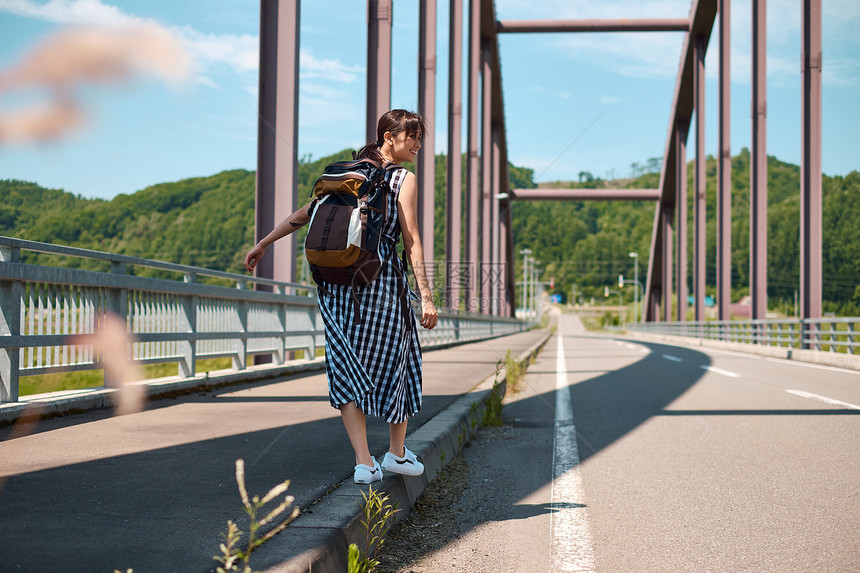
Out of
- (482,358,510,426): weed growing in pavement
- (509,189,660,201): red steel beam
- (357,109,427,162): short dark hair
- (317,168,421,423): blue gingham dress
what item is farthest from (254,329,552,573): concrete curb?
(509,189,660,201): red steel beam

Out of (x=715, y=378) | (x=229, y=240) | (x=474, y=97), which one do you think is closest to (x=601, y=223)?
(x=474, y=97)

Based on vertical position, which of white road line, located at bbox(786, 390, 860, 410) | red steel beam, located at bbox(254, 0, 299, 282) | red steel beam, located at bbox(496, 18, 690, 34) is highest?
red steel beam, located at bbox(496, 18, 690, 34)

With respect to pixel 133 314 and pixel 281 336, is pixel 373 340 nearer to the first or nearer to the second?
pixel 133 314

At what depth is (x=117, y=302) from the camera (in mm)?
4855

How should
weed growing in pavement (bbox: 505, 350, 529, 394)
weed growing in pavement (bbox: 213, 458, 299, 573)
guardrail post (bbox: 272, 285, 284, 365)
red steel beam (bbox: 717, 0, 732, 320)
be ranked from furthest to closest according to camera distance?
red steel beam (bbox: 717, 0, 732, 320) < weed growing in pavement (bbox: 505, 350, 529, 394) < guardrail post (bbox: 272, 285, 284, 365) < weed growing in pavement (bbox: 213, 458, 299, 573)

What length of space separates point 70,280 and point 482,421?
9.21ft

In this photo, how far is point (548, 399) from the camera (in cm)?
724

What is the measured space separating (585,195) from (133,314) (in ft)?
128

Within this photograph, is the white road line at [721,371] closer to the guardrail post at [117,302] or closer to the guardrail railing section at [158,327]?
the guardrail railing section at [158,327]

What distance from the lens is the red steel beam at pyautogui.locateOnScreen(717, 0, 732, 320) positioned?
2203cm

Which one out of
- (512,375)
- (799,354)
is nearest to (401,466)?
(512,375)

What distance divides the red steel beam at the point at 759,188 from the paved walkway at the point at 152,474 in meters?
14.5

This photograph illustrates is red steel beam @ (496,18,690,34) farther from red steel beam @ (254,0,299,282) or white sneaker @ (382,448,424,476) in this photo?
white sneaker @ (382,448,424,476)

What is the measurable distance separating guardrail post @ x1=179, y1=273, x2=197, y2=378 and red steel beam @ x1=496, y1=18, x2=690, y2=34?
29105 mm
